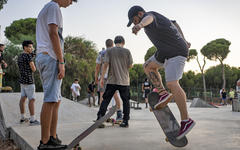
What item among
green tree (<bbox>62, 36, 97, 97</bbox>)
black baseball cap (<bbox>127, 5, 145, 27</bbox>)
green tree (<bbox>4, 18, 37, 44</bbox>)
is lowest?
black baseball cap (<bbox>127, 5, 145, 27</bbox>)

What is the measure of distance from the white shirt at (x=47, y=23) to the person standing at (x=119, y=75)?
205cm

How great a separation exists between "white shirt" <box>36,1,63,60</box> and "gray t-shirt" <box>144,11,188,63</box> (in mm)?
1130

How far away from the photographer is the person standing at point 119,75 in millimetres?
4246

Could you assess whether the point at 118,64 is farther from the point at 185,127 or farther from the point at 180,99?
the point at 185,127

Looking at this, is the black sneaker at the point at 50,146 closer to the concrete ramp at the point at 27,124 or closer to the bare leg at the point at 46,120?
the bare leg at the point at 46,120

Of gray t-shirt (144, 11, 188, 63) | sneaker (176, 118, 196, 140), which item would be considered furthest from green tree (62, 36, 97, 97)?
sneaker (176, 118, 196, 140)

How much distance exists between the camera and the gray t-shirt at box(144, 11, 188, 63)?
9.20 feet

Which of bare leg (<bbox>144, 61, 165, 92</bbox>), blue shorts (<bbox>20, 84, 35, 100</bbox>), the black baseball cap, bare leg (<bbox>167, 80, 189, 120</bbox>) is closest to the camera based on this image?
bare leg (<bbox>167, 80, 189, 120</bbox>)

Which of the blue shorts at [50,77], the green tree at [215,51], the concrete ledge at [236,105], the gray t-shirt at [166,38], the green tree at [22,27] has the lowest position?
the concrete ledge at [236,105]

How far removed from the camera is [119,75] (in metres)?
4.32

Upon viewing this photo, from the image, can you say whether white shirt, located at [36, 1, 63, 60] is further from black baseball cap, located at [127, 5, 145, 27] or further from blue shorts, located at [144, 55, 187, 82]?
blue shorts, located at [144, 55, 187, 82]

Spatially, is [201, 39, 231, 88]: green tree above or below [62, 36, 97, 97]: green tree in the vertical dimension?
above

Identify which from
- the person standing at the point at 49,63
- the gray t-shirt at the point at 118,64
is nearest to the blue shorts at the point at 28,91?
the gray t-shirt at the point at 118,64

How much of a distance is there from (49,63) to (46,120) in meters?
0.60
